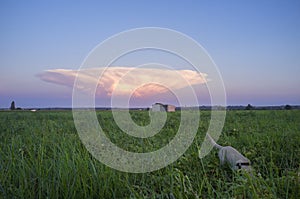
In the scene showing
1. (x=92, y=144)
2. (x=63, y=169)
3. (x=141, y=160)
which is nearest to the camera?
(x=63, y=169)

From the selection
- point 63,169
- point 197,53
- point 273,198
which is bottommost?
point 273,198

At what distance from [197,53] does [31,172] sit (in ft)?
7.88

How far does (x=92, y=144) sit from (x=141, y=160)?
1113 millimetres

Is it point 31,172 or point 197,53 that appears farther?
point 197,53

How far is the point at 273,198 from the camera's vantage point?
2064mm

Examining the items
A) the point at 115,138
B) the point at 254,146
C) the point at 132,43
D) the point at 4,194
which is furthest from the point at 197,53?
the point at 4,194

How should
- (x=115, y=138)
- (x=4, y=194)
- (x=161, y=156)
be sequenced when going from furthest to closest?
1. (x=115, y=138)
2. (x=161, y=156)
3. (x=4, y=194)

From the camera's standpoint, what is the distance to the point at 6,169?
273 cm

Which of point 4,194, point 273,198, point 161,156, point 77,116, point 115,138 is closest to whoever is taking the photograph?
point 273,198

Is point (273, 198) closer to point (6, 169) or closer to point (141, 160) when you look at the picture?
point (141, 160)

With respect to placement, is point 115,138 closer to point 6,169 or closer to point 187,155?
point 187,155

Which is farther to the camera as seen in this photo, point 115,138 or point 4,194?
point 115,138

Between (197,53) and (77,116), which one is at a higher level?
(197,53)

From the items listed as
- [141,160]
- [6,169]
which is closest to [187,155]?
[141,160]
